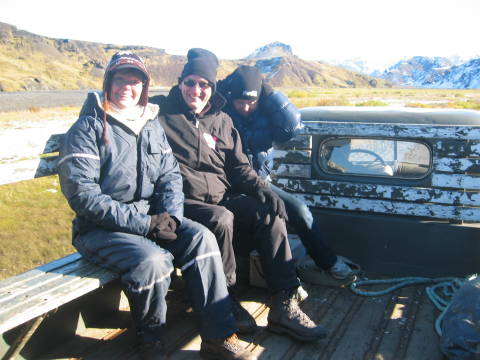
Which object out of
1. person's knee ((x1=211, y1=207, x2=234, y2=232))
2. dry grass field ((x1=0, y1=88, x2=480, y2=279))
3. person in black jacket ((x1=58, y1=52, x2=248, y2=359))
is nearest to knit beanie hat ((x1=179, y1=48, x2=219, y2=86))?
person in black jacket ((x1=58, y1=52, x2=248, y2=359))

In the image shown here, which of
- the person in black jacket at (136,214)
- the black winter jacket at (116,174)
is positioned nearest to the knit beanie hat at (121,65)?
the person in black jacket at (136,214)

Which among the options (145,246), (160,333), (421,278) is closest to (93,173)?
(145,246)

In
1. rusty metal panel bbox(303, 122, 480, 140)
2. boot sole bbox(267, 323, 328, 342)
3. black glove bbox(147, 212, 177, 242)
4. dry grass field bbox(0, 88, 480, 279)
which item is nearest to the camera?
black glove bbox(147, 212, 177, 242)

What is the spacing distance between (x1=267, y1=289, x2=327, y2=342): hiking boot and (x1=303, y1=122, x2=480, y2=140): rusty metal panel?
1517 millimetres

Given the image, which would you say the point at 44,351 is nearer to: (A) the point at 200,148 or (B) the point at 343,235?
(A) the point at 200,148

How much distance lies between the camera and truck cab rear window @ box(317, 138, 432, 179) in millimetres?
4152

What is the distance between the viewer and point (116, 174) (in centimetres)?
281

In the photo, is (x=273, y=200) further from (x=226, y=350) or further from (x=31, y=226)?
(x=31, y=226)

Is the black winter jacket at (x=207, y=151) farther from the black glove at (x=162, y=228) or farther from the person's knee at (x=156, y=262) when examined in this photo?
the person's knee at (x=156, y=262)

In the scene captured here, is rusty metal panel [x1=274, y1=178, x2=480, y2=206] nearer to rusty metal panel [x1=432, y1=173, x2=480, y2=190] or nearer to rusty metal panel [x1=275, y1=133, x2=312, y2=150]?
rusty metal panel [x1=432, y1=173, x2=480, y2=190]

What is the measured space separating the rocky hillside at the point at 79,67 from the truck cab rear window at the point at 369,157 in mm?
76580

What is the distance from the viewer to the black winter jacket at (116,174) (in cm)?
264

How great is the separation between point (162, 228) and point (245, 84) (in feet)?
4.98

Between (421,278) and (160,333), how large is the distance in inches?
84.3
